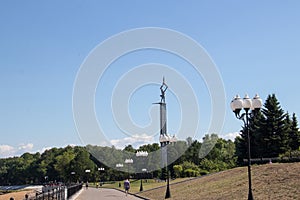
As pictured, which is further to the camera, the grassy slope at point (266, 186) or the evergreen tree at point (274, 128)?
the evergreen tree at point (274, 128)

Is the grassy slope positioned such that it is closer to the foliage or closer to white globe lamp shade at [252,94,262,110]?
white globe lamp shade at [252,94,262,110]

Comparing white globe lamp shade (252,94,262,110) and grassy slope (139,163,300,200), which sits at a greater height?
white globe lamp shade (252,94,262,110)

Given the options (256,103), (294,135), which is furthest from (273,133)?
(256,103)

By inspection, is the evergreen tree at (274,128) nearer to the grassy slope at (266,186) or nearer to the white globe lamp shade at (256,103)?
the grassy slope at (266,186)

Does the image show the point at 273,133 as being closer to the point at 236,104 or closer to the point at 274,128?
the point at 274,128

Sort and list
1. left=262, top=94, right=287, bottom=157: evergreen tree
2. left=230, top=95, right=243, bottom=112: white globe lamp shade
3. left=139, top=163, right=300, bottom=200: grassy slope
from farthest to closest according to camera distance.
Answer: left=262, top=94, right=287, bottom=157: evergreen tree, left=139, top=163, right=300, bottom=200: grassy slope, left=230, top=95, right=243, bottom=112: white globe lamp shade

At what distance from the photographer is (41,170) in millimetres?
134250

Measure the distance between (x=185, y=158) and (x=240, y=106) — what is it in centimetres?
8796

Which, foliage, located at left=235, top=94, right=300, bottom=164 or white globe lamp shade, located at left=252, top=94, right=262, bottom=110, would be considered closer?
white globe lamp shade, located at left=252, top=94, right=262, bottom=110

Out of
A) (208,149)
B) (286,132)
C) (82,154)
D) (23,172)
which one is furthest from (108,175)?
(286,132)

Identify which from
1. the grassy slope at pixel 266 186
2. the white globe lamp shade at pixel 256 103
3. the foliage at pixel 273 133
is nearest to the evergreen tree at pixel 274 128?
the foliage at pixel 273 133

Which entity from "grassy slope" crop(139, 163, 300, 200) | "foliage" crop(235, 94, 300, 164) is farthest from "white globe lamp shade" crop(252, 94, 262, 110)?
"foliage" crop(235, 94, 300, 164)

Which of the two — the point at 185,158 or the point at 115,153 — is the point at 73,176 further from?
the point at 185,158

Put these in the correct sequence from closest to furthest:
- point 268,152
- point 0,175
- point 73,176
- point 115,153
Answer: point 268,152 → point 73,176 → point 115,153 → point 0,175
